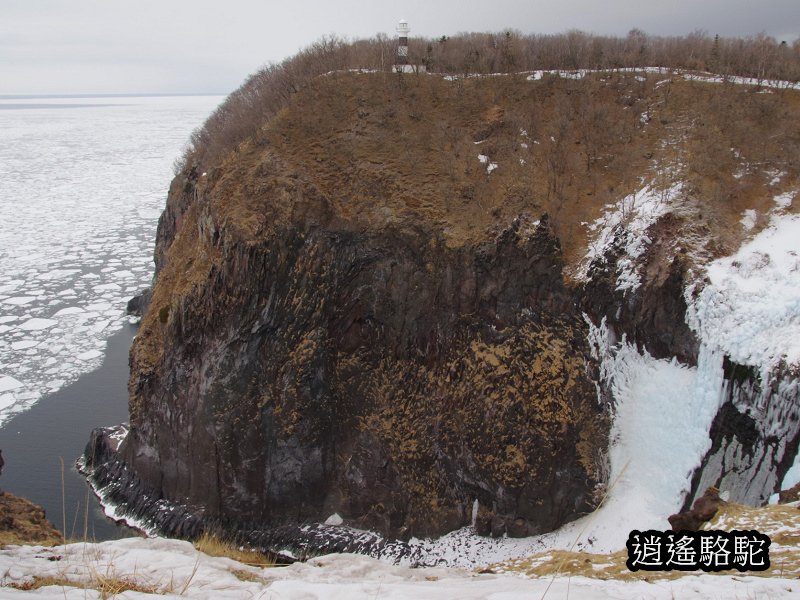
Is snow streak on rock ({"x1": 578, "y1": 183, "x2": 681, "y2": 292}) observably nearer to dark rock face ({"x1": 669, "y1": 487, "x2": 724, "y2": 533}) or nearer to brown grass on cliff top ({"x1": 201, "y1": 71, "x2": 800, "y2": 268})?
brown grass on cliff top ({"x1": 201, "y1": 71, "x2": 800, "y2": 268})

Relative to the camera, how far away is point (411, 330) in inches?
821

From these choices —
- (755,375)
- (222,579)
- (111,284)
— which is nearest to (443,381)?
(755,375)

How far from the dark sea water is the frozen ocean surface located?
106 cm

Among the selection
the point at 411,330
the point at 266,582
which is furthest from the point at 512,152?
the point at 266,582

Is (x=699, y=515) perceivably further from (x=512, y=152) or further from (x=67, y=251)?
(x=67, y=251)

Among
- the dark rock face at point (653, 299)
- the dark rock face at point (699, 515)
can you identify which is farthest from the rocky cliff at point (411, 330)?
the dark rock face at point (699, 515)

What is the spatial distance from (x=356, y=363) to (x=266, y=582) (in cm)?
1445

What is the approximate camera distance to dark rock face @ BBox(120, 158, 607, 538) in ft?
64.7

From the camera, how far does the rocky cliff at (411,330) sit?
19.0 m

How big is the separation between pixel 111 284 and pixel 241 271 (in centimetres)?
2549

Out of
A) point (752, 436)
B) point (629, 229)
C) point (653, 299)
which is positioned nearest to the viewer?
point (752, 436)

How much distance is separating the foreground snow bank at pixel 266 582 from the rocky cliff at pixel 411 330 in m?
12.2

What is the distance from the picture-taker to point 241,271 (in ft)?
66.0

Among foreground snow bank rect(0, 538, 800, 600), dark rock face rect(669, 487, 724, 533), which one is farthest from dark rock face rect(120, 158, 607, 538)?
foreground snow bank rect(0, 538, 800, 600)
